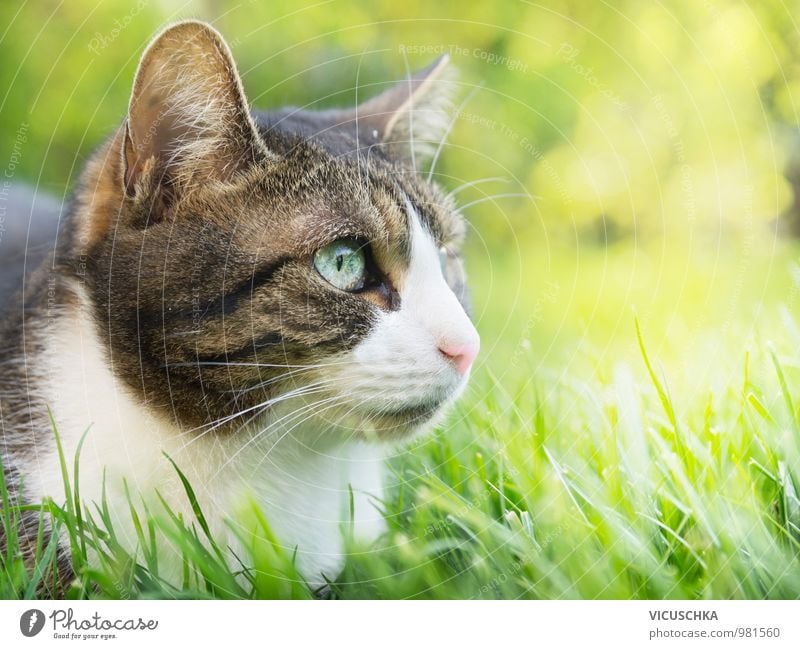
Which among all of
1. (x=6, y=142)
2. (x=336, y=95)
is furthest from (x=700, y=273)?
(x=6, y=142)

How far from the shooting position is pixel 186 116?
92 centimetres

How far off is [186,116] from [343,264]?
0.26 metres

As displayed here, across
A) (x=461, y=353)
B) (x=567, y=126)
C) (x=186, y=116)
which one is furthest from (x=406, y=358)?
(x=567, y=126)

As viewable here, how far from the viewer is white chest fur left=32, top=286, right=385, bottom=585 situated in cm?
97

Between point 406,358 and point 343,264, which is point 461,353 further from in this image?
point 343,264

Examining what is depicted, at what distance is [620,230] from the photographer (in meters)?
1.44

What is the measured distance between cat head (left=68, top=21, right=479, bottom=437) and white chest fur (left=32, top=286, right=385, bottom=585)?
34 mm

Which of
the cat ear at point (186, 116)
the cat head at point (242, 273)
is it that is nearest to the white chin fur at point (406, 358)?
the cat head at point (242, 273)

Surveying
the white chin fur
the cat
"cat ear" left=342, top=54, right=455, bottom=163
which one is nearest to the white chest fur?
the cat

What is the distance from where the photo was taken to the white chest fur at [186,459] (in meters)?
0.97

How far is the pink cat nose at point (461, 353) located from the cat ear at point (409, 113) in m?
0.39
